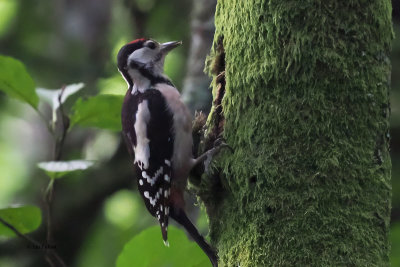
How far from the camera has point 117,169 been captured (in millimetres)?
5582

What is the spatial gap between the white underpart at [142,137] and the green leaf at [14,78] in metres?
0.83

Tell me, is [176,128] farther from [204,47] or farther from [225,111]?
[204,47]

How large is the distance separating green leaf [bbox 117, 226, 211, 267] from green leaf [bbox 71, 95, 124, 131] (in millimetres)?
592

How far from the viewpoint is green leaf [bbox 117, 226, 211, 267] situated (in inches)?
93.4

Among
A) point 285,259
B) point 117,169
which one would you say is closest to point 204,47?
point 117,169

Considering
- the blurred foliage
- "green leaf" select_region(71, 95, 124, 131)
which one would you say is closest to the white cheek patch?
"green leaf" select_region(71, 95, 124, 131)

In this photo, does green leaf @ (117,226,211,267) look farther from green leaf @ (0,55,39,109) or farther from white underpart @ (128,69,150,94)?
white underpart @ (128,69,150,94)

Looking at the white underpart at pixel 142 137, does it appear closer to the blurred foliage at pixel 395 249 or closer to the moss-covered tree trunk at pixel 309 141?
the moss-covered tree trunk at pixel 309 141

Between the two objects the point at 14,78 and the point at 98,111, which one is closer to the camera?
the point at 14,78

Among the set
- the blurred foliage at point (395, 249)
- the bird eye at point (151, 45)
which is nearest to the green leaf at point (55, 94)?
the bird eye at point (151, 45)

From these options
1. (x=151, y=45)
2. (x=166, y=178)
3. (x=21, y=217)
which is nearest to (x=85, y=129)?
(x=151, y=45)

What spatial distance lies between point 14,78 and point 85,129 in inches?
134

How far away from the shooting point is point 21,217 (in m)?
2.48

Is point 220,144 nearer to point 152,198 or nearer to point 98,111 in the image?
point 98,111
